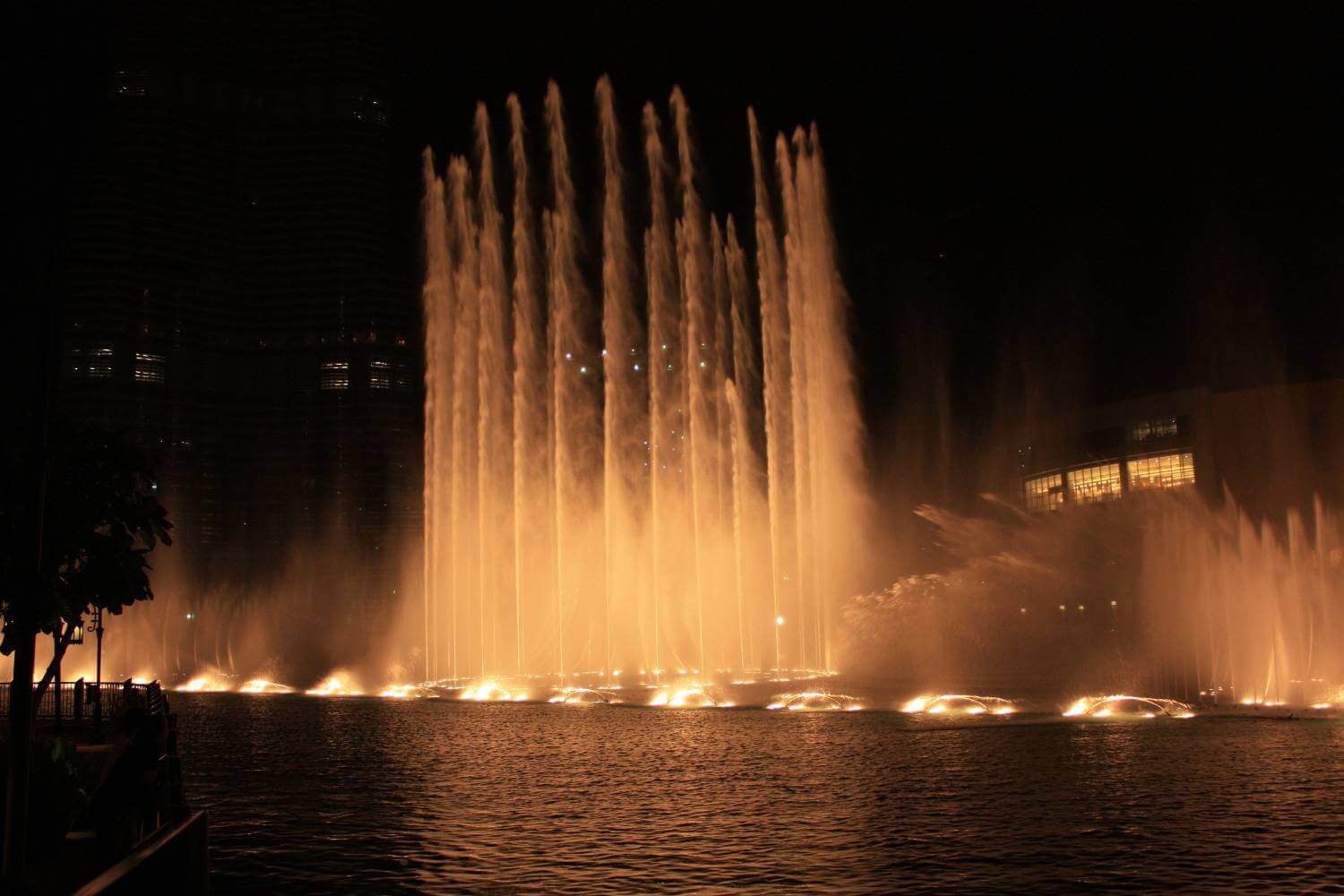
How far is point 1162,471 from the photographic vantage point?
85688mm

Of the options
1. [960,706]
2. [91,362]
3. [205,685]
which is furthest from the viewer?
[91,362]

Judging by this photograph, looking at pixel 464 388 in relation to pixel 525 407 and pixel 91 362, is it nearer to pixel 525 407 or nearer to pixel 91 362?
pixel 525 407

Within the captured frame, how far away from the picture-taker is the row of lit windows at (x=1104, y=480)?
84.9 meters

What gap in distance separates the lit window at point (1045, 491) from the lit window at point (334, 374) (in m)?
65.5

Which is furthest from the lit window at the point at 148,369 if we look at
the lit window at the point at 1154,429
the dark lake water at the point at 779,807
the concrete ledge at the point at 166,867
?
the concrete ledge at the point at 166,867

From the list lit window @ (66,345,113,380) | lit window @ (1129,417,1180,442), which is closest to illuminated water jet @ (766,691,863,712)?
lit window @ (1129,417,1180,442)

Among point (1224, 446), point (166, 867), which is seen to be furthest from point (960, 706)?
point (1224, 446)

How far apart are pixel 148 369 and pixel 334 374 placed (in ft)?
57.1

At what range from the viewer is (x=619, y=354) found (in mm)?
41562

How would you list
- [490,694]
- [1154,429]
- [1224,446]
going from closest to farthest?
[490,694] < [1224,446] < [1154,429]

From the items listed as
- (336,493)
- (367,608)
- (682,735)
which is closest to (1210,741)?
(682,735)

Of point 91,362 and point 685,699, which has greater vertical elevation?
point 91,362

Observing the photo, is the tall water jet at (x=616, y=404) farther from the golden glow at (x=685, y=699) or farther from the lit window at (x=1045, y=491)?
the lit window at (x=1045, y=491)

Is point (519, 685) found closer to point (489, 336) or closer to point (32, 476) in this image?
point (489, 336)
